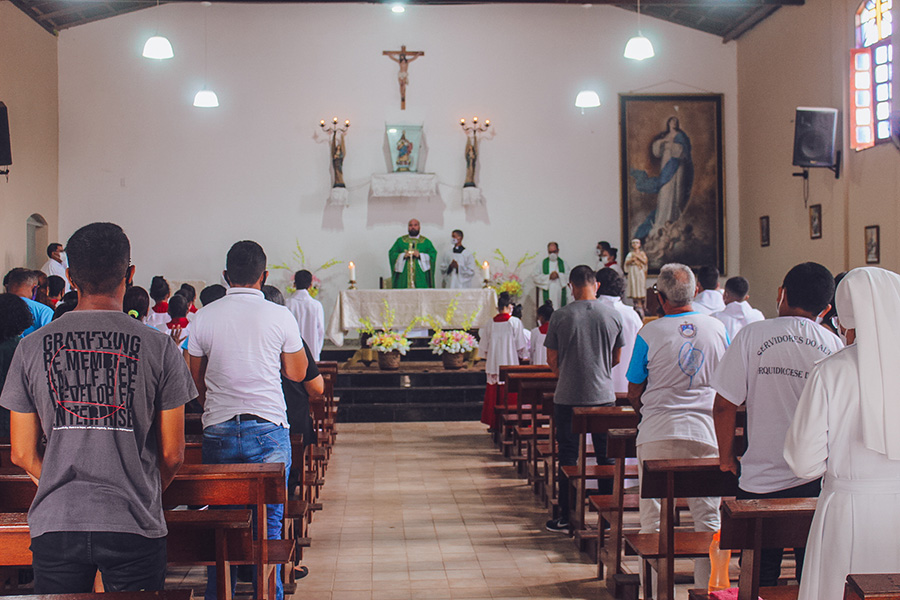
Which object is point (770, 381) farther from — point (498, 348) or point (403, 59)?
point (403, 59)

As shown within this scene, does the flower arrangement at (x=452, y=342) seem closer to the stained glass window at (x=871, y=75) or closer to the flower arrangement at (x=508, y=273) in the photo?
the flower arrangement at (x=508, y=273)

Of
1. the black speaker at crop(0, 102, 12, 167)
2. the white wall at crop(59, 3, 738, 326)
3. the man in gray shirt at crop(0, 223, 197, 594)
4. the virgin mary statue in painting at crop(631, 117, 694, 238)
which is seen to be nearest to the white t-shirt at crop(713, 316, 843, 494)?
the man in gray shirt at crop(0, 223, 197, 594)

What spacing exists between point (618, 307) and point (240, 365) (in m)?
2.94

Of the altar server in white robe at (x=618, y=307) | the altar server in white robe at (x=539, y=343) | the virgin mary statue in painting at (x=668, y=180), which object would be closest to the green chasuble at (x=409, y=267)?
the virgin mary statue in painting at (x=668, y=180)

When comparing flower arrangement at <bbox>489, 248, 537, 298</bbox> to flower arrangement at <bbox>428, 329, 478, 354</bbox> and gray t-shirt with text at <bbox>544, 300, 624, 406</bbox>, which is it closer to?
flower arrangement at <bbox>428, 329, 478, 354</bbox>

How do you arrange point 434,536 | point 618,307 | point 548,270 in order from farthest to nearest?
point 548,270, point 618,307, point 434,536

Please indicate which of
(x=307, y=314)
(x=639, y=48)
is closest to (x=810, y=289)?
(x=307, y=314)

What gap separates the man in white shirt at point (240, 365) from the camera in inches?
137

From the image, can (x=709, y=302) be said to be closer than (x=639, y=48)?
Yes

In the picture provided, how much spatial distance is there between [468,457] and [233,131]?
8.82m

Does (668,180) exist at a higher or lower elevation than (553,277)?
higher

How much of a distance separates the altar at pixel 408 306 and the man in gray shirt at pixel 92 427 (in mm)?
10439

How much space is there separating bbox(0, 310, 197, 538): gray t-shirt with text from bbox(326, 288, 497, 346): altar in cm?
1046

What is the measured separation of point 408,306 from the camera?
42.7ft
